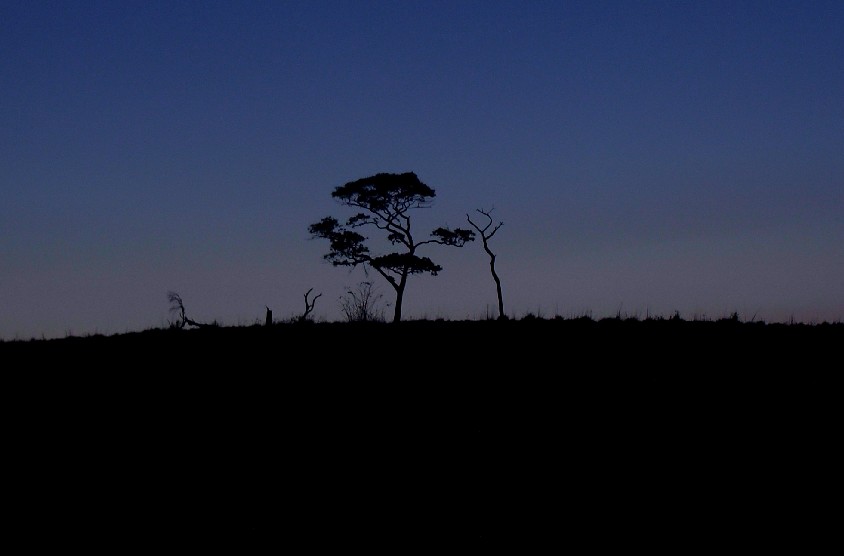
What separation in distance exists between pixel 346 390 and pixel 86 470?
649 cm

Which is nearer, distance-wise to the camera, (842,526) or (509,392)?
(842,526)

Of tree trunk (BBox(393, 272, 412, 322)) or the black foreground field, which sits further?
tree trunk (BBox(393, 272, 412, 322))

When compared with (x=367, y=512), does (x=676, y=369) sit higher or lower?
higher

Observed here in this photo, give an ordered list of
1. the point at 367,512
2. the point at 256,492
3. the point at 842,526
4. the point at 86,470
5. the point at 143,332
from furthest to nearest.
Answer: the point at 143,332
the point at 86,470
the point at 256,492
the point at 367,512
the point at 842,526

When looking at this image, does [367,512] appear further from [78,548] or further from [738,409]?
[738,409]

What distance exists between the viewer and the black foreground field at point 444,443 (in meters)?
12.3

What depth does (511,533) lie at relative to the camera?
470 inches

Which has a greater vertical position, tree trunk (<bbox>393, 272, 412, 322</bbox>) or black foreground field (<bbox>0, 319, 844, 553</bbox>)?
tree trunk (<bbox>393, 272, 412, 322</bbox>)

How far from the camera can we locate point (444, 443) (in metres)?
15.3

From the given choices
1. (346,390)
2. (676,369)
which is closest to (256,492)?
(346,390)

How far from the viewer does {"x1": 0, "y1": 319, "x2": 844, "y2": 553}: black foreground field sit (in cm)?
1234

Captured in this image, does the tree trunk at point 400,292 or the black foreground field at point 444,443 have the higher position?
the tree trunk at point 400,292

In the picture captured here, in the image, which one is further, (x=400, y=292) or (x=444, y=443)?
(x=400, y=292)

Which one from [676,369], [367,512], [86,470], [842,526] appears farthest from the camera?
[676,369]
